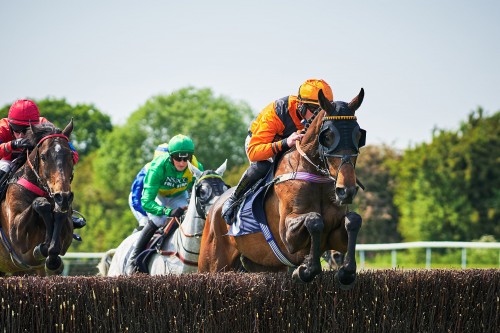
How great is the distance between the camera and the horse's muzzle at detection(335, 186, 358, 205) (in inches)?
273

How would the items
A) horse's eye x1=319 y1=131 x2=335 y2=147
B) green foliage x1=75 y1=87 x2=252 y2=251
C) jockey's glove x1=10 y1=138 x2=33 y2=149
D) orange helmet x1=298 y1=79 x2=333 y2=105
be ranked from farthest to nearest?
green foliage x1=75 y1=87 x2=252 y2=251 < jockey's glove x1=10 y1=138 x2=33 y2=149 < orange helmet x1=298 y1=79 x2=333 y2=105 < horse's eye x1=319 y1=131 x2=335 y2=147

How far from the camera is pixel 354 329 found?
280 inches

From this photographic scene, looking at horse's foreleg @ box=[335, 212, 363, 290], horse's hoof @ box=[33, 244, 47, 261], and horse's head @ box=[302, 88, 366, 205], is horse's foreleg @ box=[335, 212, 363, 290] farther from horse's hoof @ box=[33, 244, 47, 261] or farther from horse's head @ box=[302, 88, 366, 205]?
horse's hoof @ box=[33, 244, 47, 261]

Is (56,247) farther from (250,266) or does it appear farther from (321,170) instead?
(321,170)

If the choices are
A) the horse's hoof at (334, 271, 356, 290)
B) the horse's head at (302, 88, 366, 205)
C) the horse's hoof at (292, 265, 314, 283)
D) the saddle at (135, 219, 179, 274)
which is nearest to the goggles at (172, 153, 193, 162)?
the saddle at (135, 219, 179, 274)

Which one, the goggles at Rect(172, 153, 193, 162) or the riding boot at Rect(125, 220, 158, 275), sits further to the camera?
the riding boot at Rect(125, 220, 158, 275)

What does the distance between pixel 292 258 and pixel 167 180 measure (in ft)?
10.6

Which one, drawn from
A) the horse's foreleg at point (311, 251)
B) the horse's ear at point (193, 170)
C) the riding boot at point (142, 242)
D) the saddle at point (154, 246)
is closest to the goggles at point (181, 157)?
the horse's ear at point (193, 170)

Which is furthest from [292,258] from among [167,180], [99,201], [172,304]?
[99,201]

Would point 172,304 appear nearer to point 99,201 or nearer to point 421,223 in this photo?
point 421,223

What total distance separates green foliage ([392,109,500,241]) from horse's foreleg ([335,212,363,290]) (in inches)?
893

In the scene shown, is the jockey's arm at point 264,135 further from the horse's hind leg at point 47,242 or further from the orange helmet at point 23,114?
the orange helmet at point 23,114

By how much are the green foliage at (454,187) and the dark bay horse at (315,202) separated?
21.6m

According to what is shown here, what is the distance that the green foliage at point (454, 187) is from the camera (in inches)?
1152
